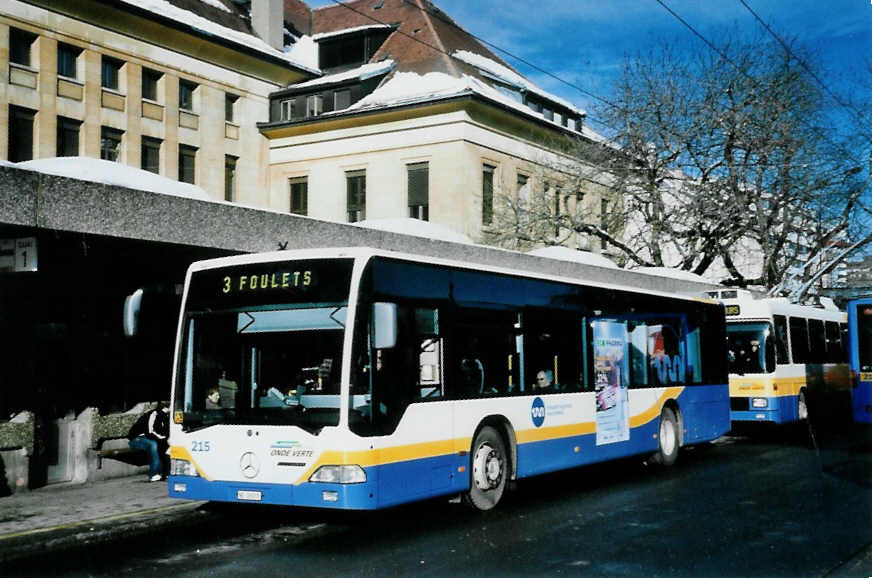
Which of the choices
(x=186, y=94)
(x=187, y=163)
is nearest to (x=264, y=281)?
(x=187, y=163)

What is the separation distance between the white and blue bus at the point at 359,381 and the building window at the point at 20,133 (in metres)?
30.5

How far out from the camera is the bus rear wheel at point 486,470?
35.0 ft

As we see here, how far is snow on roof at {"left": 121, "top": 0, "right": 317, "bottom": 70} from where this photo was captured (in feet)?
135

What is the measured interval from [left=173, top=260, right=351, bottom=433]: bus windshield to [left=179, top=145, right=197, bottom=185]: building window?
35096mm

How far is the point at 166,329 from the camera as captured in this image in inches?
602

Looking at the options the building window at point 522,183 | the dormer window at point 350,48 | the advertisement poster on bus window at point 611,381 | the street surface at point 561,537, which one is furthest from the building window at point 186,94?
the street surface at point 561,537

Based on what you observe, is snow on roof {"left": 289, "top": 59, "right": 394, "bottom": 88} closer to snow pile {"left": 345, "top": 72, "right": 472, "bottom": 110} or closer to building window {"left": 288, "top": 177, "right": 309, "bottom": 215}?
snow pile {"left": 345, "top": 72, "right": 472, "bottom": 110}

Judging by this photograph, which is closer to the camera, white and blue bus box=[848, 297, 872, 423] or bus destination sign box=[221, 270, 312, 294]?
bus destination sign box=[221, 270, 312, 294]

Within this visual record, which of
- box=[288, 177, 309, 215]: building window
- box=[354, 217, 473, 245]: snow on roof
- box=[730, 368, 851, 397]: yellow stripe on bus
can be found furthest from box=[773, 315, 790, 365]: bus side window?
box=[288, 177, 309, 215]: building window

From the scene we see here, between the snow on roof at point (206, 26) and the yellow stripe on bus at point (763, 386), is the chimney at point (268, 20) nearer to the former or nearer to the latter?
the snow on roof at point (206, 26)

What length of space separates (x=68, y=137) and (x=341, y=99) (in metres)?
13.1

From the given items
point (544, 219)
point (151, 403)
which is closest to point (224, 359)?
point (151, 403)

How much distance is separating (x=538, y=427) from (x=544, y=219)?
983 inches

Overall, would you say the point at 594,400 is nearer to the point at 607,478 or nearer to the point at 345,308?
the point at 607,478
